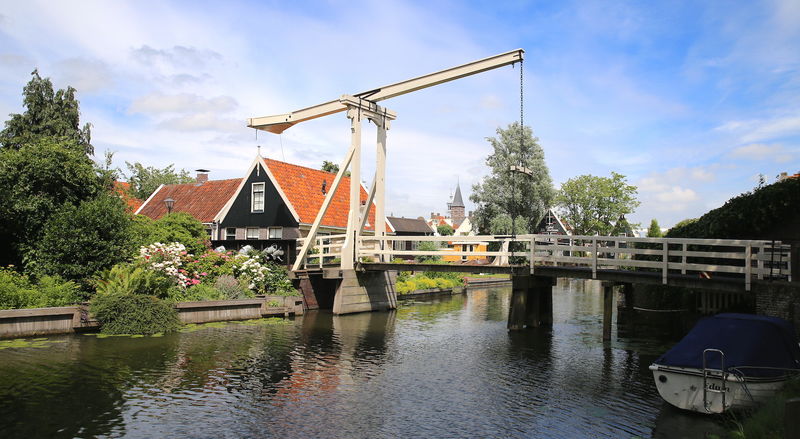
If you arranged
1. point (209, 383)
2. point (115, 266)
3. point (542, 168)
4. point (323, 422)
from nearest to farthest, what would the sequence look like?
point (323, 422) < point (209, 383) < point (115, 266) < point (542, 168)

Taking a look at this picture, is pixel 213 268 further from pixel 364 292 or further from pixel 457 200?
pixel 457 200

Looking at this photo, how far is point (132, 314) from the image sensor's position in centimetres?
1745

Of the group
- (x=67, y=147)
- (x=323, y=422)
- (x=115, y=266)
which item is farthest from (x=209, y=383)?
(x=67, y=147)

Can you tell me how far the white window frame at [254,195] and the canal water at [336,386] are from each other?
11793 millimetres

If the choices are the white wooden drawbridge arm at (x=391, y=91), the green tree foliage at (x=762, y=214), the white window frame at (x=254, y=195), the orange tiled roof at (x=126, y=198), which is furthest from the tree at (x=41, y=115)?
the green tree foliage at (x=762, y=214)

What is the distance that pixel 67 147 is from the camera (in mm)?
22094

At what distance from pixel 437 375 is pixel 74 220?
12876mm

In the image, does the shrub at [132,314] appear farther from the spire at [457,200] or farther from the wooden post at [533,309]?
the spire at [457,200]

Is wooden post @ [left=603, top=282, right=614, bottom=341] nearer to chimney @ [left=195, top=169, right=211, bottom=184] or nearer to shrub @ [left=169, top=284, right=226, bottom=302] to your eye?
shrub @ [left=169, top=284, right=226, bottom=302]

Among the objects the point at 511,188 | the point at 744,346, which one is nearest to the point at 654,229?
the point at 511,188

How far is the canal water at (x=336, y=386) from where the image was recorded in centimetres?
969

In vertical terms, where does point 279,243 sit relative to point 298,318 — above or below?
above

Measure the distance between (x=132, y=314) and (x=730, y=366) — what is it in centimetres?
1547

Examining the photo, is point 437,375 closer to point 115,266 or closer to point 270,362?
point 270,362
